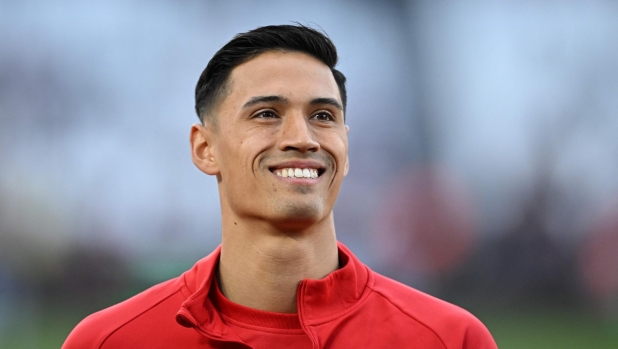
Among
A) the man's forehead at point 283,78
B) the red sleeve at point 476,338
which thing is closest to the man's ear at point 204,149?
the man's forehead at point 283,78

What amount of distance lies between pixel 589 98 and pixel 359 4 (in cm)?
155

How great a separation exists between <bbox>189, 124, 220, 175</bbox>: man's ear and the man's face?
0.05 feet

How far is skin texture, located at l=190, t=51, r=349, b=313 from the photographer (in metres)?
1.70

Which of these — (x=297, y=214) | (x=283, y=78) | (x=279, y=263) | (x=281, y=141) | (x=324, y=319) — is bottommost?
(x=324, y=319)

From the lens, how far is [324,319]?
1.66 metres

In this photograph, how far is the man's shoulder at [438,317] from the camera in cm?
169

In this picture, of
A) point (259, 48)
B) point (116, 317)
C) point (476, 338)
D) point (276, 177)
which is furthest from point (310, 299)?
point (259, 48)

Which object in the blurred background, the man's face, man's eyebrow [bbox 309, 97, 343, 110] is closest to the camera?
the man's face

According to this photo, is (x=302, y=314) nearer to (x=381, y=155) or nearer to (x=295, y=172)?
(x=295, y=172)

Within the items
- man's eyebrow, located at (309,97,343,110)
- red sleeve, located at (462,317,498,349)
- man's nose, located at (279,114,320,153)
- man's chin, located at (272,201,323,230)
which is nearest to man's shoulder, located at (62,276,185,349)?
man's chin, located at (272,201,323,230)

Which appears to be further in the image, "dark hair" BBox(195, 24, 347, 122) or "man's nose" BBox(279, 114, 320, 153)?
"dark hair" BBox(195, 24, 347, 122)

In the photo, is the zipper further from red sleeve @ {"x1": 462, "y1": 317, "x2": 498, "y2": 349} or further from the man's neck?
red sleeve @ {"x1": 462, "y1": 317, "x2": 498, "y2": 349}

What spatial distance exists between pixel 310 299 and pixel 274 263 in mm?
132

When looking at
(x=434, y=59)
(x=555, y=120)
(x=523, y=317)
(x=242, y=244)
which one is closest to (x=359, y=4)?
(x=434, y=59)
